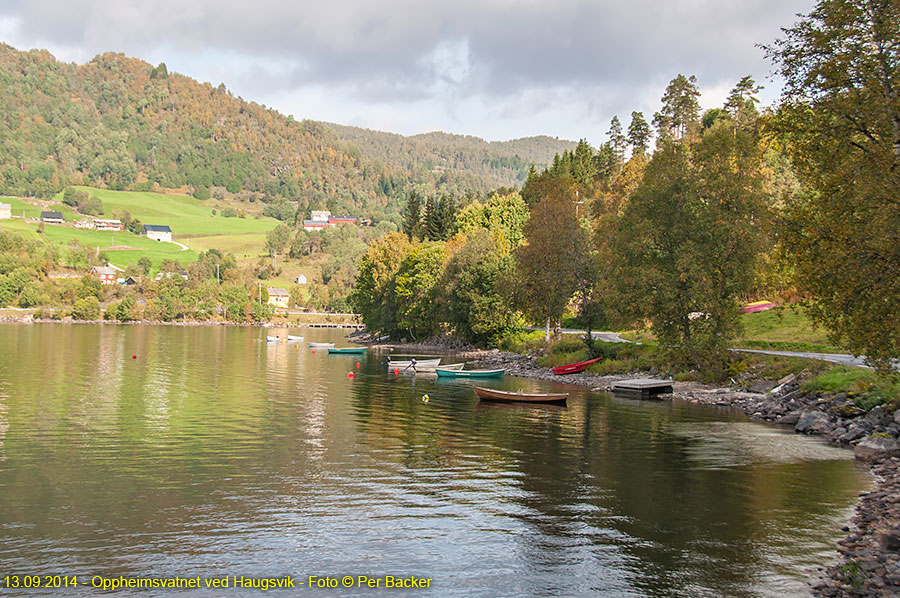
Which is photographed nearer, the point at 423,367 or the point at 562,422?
the point at 562,422

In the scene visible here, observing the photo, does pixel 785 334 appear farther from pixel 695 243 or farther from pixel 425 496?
pixel 425 496

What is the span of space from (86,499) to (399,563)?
1230 cm

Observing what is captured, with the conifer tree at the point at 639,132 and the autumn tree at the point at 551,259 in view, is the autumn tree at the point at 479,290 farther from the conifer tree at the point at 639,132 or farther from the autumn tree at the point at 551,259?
the conifer tree at the point at 639,132

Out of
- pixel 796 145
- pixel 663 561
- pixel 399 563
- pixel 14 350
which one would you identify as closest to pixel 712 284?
pixel 796 145

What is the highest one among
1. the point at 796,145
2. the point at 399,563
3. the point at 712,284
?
the point at 796,145

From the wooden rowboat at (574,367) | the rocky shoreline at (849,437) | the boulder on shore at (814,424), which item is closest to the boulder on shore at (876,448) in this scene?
the rocky shoreline at (849,437)

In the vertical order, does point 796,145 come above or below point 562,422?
above

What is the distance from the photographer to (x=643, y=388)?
53969 millimetres

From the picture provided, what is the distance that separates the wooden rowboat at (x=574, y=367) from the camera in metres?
68.0

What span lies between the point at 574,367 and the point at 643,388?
14213mm

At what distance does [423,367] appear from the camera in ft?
244

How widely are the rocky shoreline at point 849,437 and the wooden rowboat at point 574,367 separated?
2.59 feet

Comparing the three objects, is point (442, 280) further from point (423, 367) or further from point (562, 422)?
point (562, 422)

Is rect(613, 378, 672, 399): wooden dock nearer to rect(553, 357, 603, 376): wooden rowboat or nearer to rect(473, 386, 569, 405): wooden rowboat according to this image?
rect(473, 386, 569, 405): wooden rowboat
